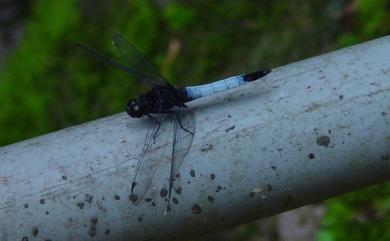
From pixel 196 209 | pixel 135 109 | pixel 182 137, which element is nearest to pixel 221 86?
pixel 135 109

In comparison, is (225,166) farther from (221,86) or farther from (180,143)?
(221,86)

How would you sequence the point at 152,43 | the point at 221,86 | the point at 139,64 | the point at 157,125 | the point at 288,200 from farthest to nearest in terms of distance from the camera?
the point at 152,43, the point at 139,64, the point at 221,86, the point at 157,125, the point at 288,200

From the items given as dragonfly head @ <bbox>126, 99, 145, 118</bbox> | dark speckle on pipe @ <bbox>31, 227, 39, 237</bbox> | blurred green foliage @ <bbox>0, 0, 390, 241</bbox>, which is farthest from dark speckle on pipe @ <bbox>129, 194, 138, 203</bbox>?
blurred green foliage @ <bbox>0, 0, 390, 241</bbox>

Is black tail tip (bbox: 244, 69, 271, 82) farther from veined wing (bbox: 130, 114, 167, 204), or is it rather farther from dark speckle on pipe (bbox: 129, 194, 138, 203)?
Answer: dark speckle on pipe (bbox: 129, 194, 138, 203)

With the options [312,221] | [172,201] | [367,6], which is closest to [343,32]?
[367,6]

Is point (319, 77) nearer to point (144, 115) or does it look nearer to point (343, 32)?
point (144, 115)

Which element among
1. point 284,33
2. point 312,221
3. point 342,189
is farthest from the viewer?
point 284,33

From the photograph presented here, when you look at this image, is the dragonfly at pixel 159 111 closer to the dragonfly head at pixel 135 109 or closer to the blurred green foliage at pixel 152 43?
the dragonfly head at pixel 135 109
